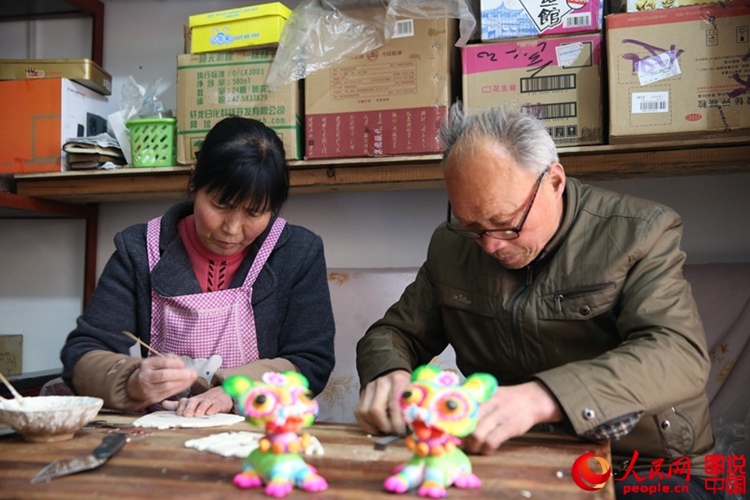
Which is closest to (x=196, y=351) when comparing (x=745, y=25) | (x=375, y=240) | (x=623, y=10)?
(x=375, y=240)

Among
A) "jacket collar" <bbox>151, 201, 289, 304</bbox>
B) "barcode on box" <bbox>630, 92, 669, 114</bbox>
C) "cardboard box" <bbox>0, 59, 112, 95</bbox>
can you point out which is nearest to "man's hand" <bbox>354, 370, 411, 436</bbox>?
"jacket collar" <bbox>151, 201, 289, 304</bbox>

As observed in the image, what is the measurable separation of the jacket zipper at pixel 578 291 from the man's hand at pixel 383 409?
34 centimetres

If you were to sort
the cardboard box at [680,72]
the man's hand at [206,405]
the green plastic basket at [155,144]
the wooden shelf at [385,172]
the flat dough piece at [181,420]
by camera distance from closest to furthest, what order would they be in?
the flat dough piece at [181,420], the man's hand at [206,405], the cardboard box at [680,72], the wooden shelf at [385,172], the green plastic basket at [155,144]

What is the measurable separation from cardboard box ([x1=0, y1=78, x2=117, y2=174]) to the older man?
1.44m

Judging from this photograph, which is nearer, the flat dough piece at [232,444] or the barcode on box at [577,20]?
the flat dough piece at [232,444]

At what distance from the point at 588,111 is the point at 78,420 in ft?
4.87

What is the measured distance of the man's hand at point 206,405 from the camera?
1406 millimetres

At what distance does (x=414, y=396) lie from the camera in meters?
0.93

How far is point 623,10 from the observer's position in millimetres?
1919

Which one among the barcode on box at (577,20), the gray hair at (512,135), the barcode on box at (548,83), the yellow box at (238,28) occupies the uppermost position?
the yellow box at (238,28)

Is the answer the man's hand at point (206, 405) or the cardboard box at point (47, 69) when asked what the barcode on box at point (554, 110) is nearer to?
the man's hand at point (206, 405)

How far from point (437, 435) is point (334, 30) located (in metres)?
1.51

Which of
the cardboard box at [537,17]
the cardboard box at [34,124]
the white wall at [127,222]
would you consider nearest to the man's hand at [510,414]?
the cardboard box at [537,17]

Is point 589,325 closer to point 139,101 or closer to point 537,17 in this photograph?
point 537,17
